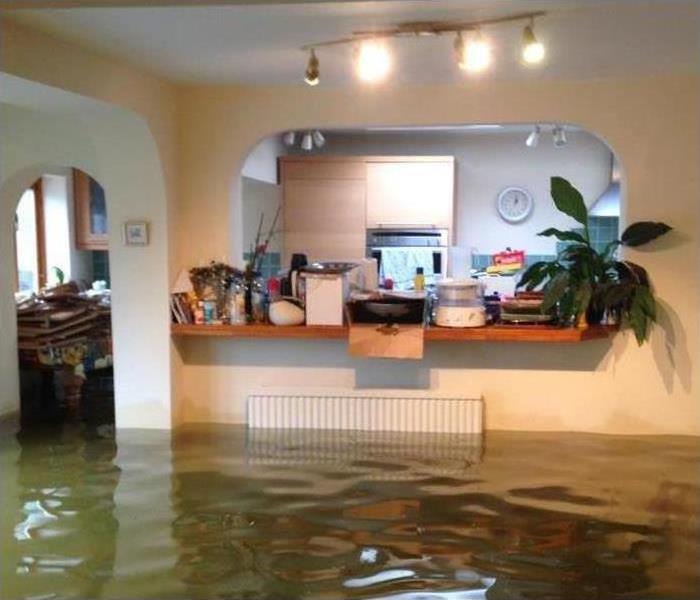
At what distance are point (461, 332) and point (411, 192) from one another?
2.97 m

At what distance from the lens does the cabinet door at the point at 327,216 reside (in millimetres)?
7098

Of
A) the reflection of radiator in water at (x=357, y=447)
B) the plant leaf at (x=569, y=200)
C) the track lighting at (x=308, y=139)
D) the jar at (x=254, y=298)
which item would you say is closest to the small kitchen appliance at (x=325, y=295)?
the jar at (x=254, y=298)

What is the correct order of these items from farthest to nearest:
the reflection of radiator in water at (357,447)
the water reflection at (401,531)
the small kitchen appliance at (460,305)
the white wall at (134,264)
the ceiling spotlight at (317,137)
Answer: the ceiling spotlight at (317,137)
the white wall at (134,264)
the small kitchen appliance at (460,305)
the reflection of radiator in water at (357,447)
the water reflection at (401,531)

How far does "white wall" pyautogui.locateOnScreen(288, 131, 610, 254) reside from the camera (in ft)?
24.1

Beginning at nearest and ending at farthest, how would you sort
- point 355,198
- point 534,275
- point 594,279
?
point 594,279, point 534,275, point 355,198

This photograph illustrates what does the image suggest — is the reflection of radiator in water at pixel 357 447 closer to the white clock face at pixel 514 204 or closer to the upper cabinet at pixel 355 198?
the upper cabinet at pixel 355 198

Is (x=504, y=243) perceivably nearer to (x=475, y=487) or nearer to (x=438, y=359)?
(x=438, y=359)

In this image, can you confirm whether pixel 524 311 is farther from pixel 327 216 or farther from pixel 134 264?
pixel 327 216

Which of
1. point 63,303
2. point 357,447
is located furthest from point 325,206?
point 357,447

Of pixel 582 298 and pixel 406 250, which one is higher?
pixel 406 250

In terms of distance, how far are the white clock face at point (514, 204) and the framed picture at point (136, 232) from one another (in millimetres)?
3873

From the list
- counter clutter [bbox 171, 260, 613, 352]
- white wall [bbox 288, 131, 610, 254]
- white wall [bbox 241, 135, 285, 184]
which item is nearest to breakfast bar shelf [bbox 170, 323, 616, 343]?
counter clutter [bbox 171, 260, 613, 352]

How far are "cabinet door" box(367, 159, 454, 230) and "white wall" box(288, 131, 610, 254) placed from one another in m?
0.38

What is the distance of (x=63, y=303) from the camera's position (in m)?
5.66
